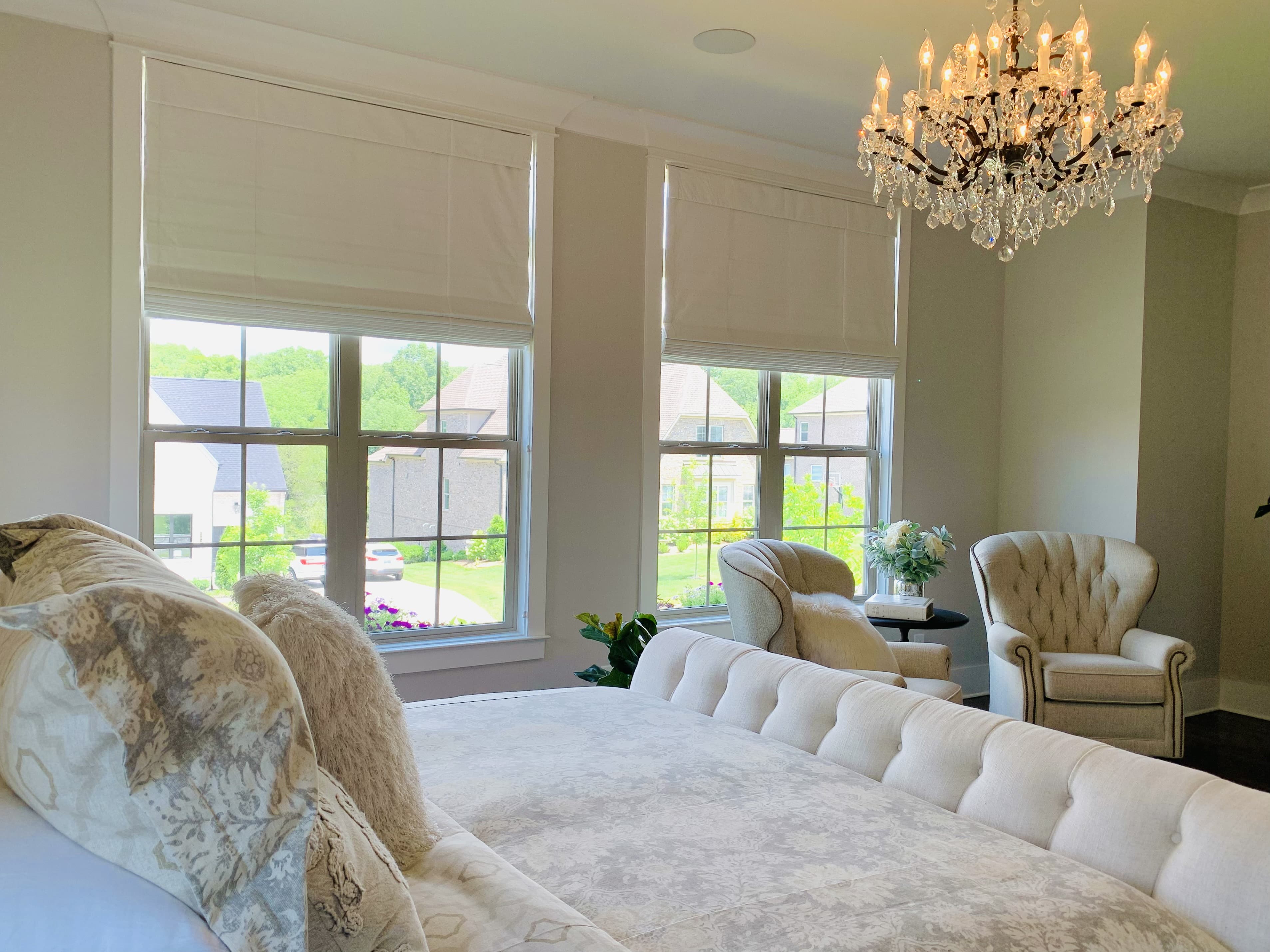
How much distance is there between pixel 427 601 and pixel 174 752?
3272mm

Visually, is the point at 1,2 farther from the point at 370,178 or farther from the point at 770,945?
the point at 770,945

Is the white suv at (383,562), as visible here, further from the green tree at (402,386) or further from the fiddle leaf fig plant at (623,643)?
the fiddle leaf fig plant at (623,643)

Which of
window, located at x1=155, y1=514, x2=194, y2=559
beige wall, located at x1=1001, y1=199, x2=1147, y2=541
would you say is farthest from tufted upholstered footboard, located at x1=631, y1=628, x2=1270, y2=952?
beige wall, located at x1=1001, y1=199, x2=1147, y2=541

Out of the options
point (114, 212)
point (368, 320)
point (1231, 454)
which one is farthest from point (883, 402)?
point (114, 212)

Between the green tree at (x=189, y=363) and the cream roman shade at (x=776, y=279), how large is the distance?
1.93m

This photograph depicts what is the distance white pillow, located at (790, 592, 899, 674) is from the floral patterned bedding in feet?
4.90

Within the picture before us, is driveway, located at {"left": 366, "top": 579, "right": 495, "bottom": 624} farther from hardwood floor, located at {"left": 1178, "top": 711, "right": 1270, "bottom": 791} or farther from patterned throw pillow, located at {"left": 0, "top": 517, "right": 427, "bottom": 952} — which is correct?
hardwood floor, located at {"left": 1178, "top": 711, "right": 1270, "bottom": 791}

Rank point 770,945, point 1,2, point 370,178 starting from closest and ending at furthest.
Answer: point 770,945 < point 1,2 < point 370,178

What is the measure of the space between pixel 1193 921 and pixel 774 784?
738mm

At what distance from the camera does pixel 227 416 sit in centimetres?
362

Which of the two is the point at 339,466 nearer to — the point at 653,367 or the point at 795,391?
the point at 653,367

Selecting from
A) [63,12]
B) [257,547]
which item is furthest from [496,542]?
[63,12]

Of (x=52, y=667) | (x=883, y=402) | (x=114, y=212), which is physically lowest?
(x=52, y=667)

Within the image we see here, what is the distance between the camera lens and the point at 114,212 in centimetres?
331
